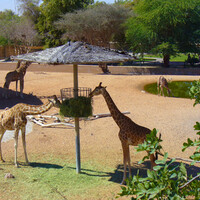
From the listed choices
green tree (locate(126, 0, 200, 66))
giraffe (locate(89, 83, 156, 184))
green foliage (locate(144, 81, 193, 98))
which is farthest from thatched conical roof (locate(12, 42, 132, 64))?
green tree (locate(126, 0, 200, 66))

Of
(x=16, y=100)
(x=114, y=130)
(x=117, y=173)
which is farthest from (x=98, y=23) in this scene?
(x=117, y=173)

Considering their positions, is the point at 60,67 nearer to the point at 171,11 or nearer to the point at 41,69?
the point at 41,69

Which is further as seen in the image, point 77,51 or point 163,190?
point 77,51

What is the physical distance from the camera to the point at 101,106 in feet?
45.7

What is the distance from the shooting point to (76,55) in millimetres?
6676

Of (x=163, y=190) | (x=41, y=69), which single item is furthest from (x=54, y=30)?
(x=163, y=190)

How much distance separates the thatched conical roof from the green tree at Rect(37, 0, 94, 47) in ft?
98.9

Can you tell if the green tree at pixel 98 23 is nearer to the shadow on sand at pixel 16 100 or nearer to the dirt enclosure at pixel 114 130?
the dirt enclosure at pixel 114 130

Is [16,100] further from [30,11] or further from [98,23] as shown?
[30,11]

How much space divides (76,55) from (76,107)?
1.21m

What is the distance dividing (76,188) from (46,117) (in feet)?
19.5

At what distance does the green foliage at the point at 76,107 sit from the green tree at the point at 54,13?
1212 inches

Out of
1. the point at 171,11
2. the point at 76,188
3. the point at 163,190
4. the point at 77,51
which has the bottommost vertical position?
the point at 76,188

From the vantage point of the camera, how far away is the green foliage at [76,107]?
271 inches
